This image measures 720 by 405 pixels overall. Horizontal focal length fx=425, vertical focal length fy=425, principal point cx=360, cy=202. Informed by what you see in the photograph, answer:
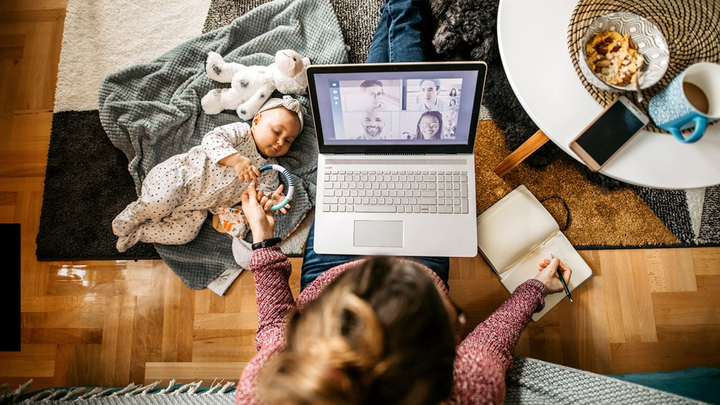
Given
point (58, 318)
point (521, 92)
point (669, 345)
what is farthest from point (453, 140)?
point (58, 318)

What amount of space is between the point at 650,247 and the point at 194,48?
1.66 m

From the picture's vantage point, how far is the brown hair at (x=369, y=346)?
1.64ft

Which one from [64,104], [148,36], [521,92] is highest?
[521,92]

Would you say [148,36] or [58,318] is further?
[148,36]

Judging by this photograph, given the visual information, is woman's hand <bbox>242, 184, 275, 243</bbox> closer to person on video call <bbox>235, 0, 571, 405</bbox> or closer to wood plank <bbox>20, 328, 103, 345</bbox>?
person on video call <bbox>235, 0, 571, 405</bbox>

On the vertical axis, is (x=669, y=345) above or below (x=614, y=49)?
below

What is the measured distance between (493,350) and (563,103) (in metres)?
0.59

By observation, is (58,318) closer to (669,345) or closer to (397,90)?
(397,90)

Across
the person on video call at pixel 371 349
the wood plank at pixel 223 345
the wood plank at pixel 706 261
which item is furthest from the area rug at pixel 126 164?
the person on video call at pixel 371 349

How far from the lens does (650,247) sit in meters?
1.36

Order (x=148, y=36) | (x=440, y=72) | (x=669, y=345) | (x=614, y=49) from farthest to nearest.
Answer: (x=148, y=36) → (x=669, y=345) → (x=614, y=49) → (x=440, y=72)

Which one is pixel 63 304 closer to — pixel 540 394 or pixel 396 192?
pixel 396 192

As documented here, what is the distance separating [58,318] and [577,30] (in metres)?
1.74

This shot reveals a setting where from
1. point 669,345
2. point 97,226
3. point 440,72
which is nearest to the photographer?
point 440,72
